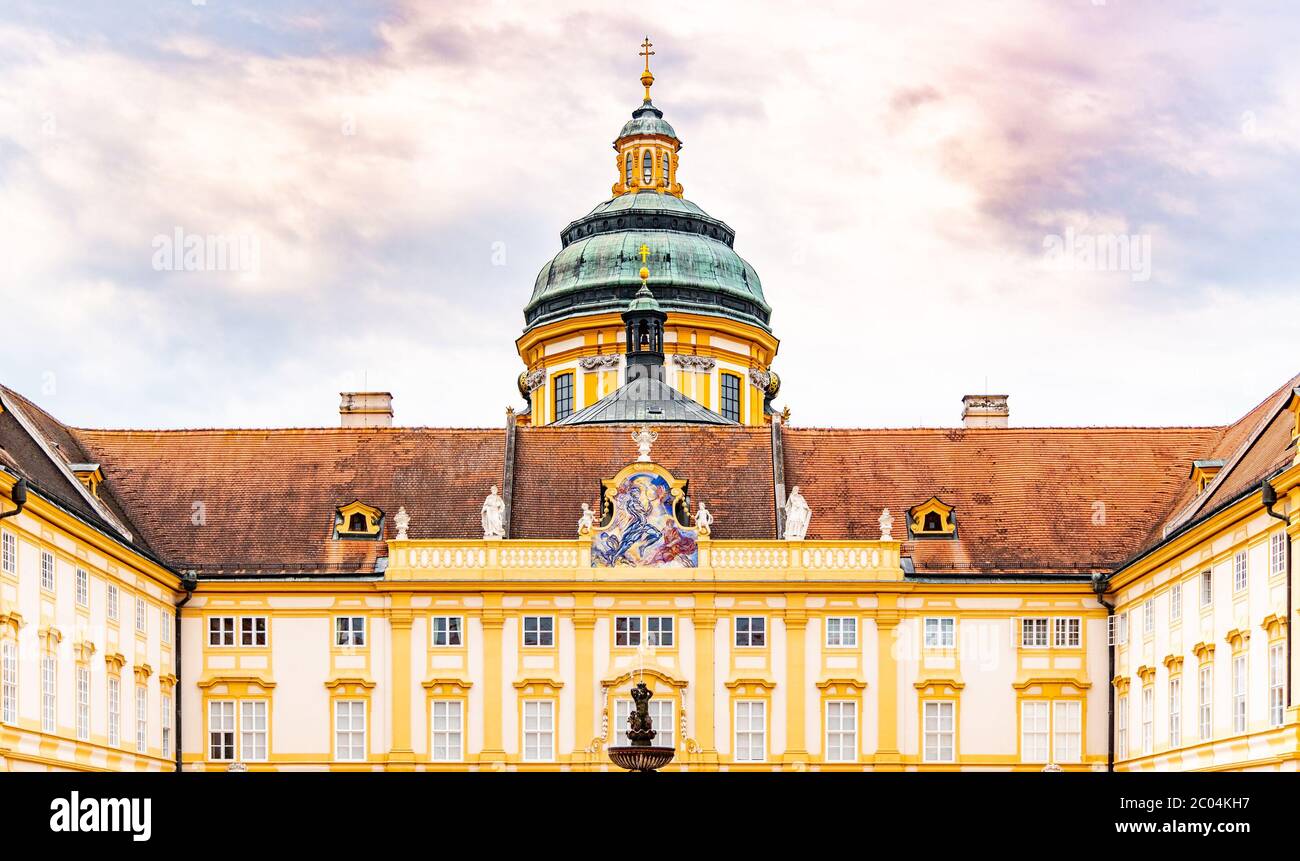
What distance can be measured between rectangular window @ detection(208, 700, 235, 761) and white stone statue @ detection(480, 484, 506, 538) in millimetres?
7638

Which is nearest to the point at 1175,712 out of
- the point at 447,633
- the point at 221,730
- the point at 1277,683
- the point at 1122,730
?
the point at 1122,730

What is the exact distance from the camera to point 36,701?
149ft

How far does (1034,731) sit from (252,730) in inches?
760

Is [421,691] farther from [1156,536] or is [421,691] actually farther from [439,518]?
[1156,536]

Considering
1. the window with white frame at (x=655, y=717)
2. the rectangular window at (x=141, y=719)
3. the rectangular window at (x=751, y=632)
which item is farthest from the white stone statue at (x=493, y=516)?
the rectangular window at (x=141, y=719)

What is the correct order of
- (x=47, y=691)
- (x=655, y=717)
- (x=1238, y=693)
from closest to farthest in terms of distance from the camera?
(x=1238, y=693) → (x=47, y=691) → (x=655, y=717)

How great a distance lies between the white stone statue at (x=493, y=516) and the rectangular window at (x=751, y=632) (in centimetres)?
637

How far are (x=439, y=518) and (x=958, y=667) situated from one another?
13739mm

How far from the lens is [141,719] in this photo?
2095 inches

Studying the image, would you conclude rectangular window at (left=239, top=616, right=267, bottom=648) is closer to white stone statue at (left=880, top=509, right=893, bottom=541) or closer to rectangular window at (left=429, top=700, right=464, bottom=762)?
rectangular window at (left=429, top=700, right=464, bottom=762)

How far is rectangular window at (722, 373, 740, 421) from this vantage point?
80250 mm

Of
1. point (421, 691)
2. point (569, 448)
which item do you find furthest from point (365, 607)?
point (569, 448)

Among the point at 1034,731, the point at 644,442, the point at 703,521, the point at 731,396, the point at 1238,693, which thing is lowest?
the point at 1034,731

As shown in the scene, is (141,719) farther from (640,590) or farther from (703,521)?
(703,521)
